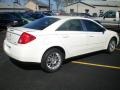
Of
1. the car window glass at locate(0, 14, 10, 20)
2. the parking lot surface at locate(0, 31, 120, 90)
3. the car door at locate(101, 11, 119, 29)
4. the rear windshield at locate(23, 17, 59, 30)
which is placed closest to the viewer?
the parking lot surface at locate(0, 31, 120, 90)

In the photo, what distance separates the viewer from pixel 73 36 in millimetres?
6789

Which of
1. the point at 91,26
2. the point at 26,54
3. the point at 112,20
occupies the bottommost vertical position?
the point at 26,54

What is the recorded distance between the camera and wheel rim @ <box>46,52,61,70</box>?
249 inches

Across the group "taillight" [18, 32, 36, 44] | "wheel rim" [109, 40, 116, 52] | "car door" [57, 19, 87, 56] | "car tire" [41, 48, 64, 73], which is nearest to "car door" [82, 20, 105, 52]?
"car door" [57, 19, 87, 56]

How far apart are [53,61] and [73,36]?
3.49ft

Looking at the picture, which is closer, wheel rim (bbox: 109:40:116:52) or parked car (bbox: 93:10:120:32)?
wheel rim (bbox: 109:40:116:52)

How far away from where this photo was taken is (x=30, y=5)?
94.0 metres

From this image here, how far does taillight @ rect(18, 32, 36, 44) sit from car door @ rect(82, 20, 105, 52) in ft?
7.28

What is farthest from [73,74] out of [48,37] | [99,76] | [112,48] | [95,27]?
[112,48]

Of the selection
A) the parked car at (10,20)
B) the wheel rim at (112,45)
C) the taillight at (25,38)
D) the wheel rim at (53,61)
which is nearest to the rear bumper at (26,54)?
the taillight at (25,38)

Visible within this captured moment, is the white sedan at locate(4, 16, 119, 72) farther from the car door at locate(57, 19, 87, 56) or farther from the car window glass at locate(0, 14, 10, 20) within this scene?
the car window glass at locate(0, 14, 10, 20)

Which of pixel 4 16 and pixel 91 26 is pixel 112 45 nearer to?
pixel 91 26

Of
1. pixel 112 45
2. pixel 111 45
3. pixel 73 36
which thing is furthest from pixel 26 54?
pixel 112 45

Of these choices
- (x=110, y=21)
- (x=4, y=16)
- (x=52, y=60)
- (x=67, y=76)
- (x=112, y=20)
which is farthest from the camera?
(x=4, y=16)
